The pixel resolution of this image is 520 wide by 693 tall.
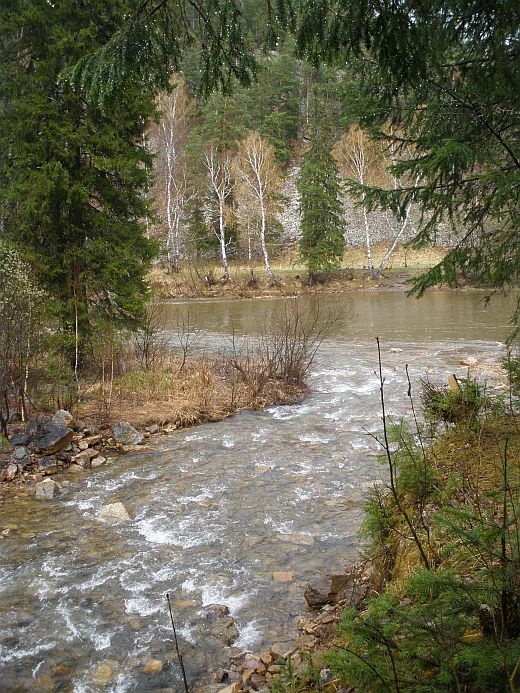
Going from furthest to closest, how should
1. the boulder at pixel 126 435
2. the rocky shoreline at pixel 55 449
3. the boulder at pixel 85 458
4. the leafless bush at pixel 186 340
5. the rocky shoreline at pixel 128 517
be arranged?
the leafless bush at pixel 186 340
the boulder at pixel 126 435
the boulder at pixel 85 458
the rocky shoreline at pixel 55 449
the rocky shoreline at pixel 128 517

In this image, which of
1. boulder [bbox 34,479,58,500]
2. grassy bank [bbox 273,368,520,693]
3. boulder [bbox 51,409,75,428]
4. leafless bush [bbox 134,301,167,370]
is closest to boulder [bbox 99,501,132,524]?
boulder [bbox 34,479,58,500]

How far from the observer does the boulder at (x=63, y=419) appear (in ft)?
26.0

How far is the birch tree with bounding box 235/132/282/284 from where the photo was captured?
36.1 meters

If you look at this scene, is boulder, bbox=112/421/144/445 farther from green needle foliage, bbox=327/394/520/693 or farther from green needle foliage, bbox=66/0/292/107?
green needle foliage, bbox=327/394/520/693

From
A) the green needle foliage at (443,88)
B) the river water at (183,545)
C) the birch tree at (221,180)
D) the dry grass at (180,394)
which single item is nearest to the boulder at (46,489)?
the river water at (183,545)

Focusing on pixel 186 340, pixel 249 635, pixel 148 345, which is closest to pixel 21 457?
pixel 148 345

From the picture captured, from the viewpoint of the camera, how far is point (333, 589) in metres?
4.08

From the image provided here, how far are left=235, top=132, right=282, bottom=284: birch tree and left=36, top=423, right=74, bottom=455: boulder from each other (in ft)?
92.5

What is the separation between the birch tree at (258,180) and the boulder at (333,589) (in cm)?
3166

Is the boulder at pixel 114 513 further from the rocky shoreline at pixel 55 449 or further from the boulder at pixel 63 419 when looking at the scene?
the boulder at pixel 63 419

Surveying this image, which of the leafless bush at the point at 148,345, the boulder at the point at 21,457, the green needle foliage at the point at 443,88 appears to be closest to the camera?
the green needle foliage at the point at 443,88

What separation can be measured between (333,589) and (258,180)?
114 feet

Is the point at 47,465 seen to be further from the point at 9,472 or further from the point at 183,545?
the point at 183,545

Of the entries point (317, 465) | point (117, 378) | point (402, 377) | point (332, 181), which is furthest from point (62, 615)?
point (332, 181)
